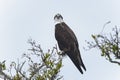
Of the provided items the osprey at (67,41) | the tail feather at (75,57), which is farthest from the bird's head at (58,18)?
the tail feather at (75,57)

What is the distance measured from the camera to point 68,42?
12.4 metres

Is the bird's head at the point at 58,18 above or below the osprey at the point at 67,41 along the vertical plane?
above

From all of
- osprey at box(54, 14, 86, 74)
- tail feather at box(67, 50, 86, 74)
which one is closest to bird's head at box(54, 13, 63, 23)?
osprey at box(54, 14, 86, 74)

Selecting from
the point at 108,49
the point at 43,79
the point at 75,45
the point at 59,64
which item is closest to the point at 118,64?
the point at 108,49

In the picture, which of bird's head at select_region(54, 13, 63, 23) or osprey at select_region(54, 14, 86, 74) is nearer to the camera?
osprey at select_region(54, 14, 86, 74)

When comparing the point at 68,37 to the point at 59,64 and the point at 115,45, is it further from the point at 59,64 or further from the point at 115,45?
the point at 59,64

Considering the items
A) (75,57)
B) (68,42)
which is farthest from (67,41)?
(75,57)

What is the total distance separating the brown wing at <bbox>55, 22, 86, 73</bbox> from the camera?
39.9 ft

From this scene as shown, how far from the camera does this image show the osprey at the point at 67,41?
479 inches

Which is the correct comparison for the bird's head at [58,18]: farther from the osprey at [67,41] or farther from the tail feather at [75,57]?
the tail feather at [75,57]

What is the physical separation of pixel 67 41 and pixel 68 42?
0.19ft

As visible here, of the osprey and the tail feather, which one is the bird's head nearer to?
the osprey

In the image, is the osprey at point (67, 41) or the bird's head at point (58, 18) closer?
the osprey at point (67, 41)

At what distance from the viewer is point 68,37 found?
12594 millimetres
